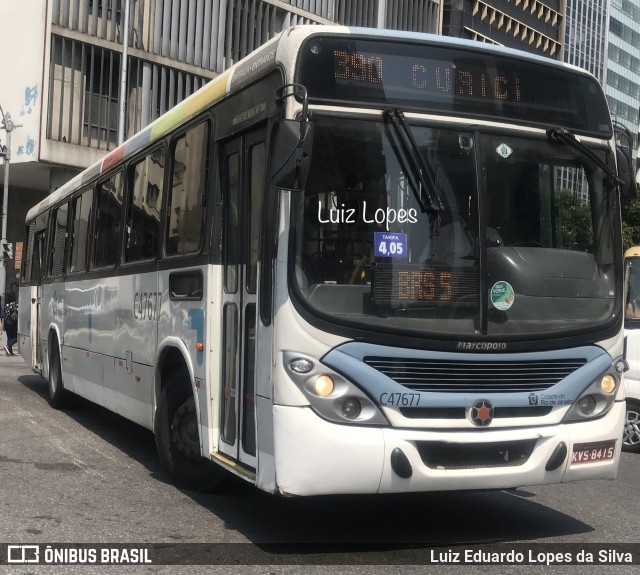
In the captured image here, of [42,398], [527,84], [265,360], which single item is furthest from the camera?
[42,398]

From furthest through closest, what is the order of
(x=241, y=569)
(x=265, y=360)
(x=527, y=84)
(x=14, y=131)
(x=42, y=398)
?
(x=14, y=131) → (x=42, y=398) → (x=527, y=84) → (x=265, y=360) → (x=241, y=569)

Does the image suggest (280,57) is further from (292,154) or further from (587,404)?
(587,404)

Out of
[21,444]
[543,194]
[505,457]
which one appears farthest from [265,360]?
[21,444]

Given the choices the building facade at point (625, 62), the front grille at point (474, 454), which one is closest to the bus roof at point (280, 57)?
the front grille at point (474, 454)

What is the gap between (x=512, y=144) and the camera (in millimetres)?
6617

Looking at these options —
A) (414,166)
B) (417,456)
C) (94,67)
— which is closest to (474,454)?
(417,456)

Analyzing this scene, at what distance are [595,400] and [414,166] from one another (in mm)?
1888

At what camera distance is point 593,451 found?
21.7ft

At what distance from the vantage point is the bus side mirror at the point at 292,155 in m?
5.82

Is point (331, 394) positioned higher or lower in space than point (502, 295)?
lower

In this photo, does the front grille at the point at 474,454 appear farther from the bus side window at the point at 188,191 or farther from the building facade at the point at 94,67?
the building facade at the point at 94,67

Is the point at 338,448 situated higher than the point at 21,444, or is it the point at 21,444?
the point at 338,448

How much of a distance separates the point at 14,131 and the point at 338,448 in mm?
34706

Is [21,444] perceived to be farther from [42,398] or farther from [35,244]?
[35,244]
